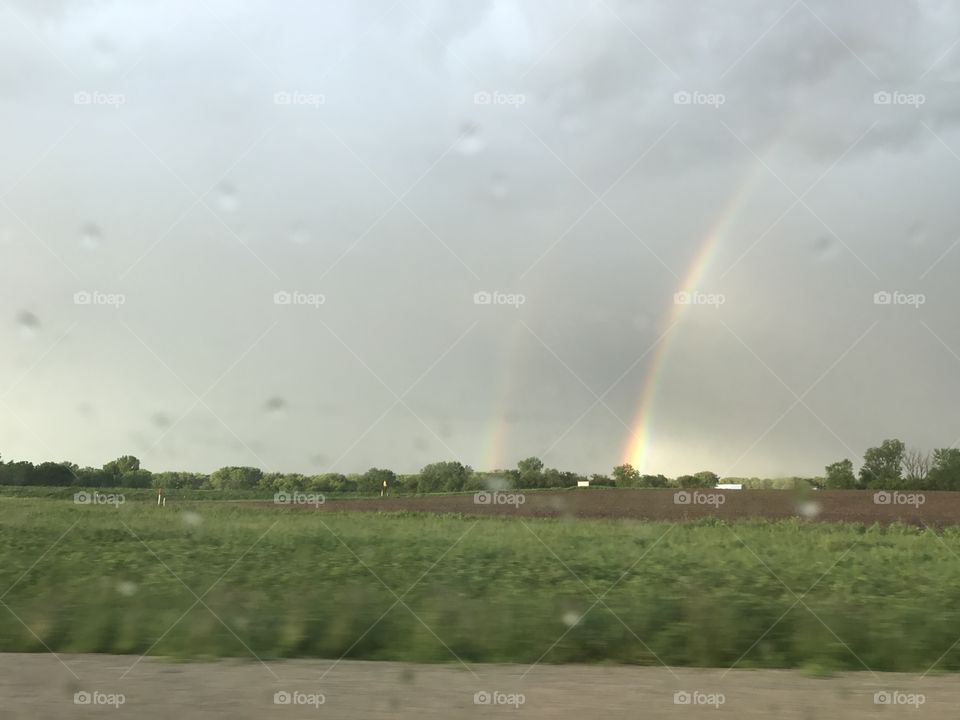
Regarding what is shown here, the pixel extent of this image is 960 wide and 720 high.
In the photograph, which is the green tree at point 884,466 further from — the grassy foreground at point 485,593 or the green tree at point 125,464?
the green tree at point 125,464

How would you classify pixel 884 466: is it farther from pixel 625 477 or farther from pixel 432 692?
pixel 432 692

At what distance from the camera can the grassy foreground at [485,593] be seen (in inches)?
313

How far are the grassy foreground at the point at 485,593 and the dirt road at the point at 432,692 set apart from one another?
1.66 ft

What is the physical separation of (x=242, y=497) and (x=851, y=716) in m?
38.0

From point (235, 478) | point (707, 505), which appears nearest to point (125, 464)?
point (235, 478)

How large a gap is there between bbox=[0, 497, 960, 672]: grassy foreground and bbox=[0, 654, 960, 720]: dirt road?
51cm

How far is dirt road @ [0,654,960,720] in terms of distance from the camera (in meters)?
5.98

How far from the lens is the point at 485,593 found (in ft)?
38.4

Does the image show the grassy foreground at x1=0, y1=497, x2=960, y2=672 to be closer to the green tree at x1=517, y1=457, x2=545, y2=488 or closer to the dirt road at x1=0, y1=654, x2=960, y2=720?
the dirt road at x1=0, y1=654, x2=960, y2=720

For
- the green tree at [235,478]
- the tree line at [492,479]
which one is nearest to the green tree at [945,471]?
the tree line at [492,479]

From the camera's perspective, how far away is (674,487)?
41.2 m

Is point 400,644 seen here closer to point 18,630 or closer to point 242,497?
point 18,630

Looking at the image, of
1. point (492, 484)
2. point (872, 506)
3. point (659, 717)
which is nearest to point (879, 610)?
point (659, 717)

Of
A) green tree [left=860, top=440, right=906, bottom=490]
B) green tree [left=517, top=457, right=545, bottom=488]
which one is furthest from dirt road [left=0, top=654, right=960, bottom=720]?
green tree [left=517, top=457, right=545, bottom=488]
